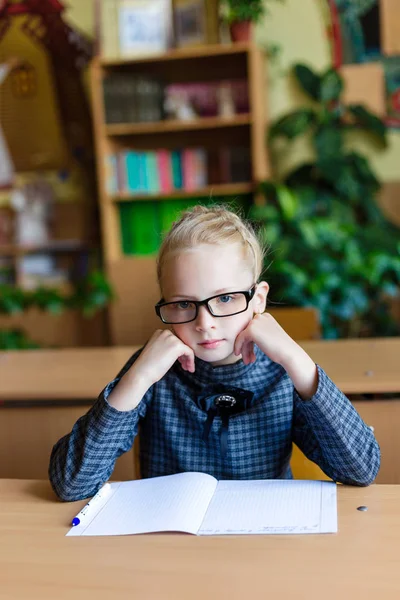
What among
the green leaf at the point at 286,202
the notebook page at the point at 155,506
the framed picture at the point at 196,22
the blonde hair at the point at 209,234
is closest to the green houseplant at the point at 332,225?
the green leaf at the point at 286,202

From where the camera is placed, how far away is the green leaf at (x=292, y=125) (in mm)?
3930

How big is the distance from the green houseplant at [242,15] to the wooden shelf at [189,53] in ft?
0.24

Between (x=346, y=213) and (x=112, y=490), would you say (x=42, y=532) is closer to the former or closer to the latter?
(x=112, y=490)

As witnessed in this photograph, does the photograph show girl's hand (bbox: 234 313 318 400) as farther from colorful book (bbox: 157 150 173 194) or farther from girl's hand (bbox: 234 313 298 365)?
colorful book (bbox: 157 150 173 194)

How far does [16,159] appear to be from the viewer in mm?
4586

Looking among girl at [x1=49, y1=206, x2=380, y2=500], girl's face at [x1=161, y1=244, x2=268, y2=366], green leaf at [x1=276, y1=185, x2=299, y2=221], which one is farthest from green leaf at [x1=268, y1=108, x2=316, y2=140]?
girl's face at [x1=161, y1=244, x2=268, y2=366]

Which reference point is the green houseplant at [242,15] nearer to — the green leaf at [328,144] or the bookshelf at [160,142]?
the bookshelf at [160,142]

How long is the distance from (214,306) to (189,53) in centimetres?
309

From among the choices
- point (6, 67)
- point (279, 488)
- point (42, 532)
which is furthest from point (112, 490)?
point (6, 67)

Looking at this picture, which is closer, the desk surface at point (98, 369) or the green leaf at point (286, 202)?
the desk surface at point (98, 369)

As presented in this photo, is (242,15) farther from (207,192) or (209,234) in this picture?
(209,234)

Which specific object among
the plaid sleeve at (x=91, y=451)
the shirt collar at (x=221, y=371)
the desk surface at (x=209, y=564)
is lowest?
the desk surface at (x=209, y=564)

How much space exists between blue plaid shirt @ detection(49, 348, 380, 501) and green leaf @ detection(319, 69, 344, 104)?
9.85ft

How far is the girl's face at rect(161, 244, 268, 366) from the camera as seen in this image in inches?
47.7
